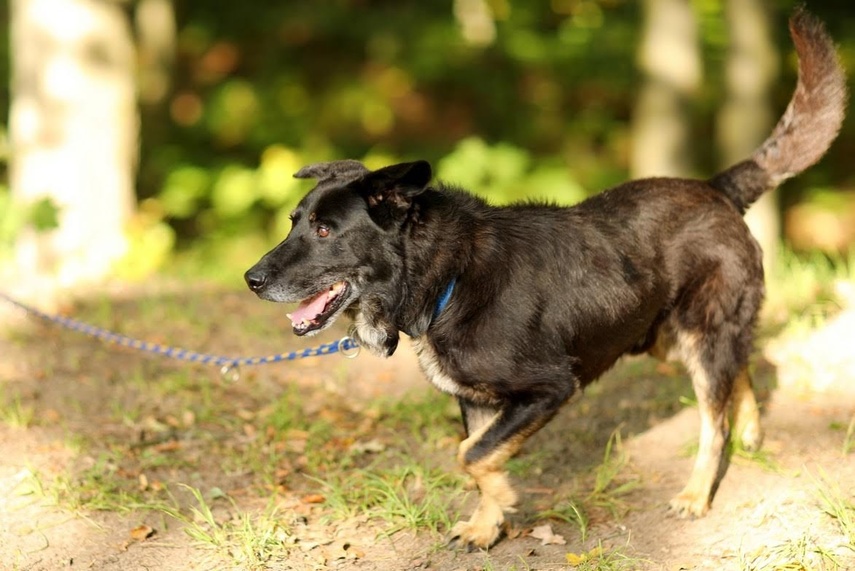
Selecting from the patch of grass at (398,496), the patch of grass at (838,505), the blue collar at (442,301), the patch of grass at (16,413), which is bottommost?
the patch of grass at (16,413)

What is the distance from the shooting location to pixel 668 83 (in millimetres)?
10242

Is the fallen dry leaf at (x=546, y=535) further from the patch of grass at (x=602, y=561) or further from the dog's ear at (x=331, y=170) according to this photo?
the dog's ear at (x=331, y=170)

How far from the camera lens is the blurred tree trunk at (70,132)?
8.96 metres

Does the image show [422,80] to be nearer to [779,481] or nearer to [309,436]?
[309,436]

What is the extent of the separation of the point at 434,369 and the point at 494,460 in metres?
0.51

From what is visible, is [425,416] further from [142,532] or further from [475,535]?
[142,532]

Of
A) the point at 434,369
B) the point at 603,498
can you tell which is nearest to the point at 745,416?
the point at 603,498

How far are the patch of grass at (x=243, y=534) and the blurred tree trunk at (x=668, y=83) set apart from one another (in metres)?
7.24

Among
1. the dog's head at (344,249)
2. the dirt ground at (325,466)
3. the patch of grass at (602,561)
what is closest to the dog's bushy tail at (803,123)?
the dirt ground at (325,466)

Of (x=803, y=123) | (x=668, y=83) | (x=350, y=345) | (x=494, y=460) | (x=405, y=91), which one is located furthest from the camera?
(x=405, y=91)

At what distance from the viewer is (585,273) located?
4.54m

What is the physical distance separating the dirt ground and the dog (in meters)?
0.30

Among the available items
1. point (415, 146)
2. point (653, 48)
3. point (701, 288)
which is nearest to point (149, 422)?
point (701, 288)

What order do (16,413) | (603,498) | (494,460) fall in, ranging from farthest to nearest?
(16,413) → (603,498) → (494,460)
